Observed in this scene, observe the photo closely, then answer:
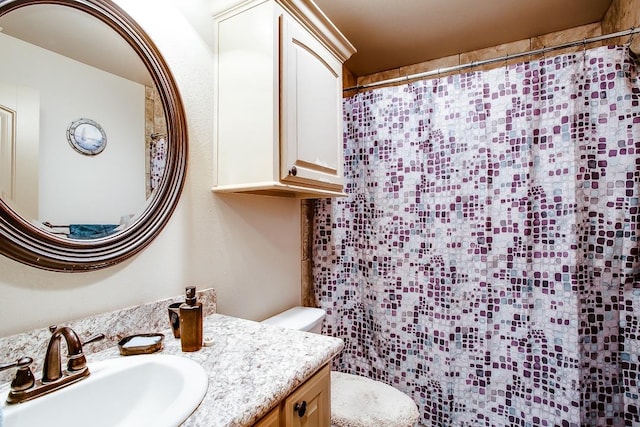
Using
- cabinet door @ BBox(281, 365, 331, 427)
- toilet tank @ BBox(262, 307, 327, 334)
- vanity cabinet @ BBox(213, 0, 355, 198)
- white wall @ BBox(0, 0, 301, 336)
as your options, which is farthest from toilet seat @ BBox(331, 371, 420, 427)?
vanity cabinet @ BBox(213, 0, 355, 198)

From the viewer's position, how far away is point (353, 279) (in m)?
1.86

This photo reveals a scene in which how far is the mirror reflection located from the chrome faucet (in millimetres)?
284

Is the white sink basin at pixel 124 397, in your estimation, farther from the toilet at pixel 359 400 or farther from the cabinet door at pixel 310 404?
the toilet at pixel 359 400

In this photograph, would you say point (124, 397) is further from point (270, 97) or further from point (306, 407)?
point (270, 97)

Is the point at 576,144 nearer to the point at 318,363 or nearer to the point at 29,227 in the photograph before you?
the point at 318,363

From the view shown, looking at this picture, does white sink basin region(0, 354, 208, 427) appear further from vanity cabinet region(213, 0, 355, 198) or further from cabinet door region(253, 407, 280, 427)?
vanity cabinet region(213, 0, 355, 198)

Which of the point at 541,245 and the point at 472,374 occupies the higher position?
the point at 541,245

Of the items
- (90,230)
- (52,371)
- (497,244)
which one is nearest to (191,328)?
(52,371)

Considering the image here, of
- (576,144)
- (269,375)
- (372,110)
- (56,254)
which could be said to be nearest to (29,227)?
(56,254)

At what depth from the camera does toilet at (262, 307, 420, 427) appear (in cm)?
128

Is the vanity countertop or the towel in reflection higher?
the towel in reflection

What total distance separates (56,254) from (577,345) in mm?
1916

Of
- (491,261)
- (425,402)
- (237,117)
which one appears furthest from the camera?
(425,402)

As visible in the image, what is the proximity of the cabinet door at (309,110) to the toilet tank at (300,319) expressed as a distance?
67cm
